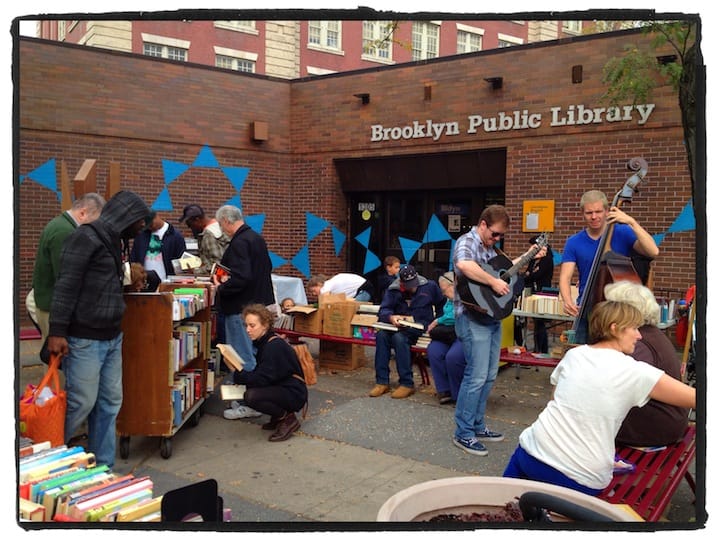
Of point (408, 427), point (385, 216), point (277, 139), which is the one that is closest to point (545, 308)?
point (408, 427)

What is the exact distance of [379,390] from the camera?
20.0 feet

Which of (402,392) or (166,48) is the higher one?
(166,48)

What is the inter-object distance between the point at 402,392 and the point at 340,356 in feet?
4.51

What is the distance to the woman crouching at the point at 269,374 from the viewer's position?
480 centimetres

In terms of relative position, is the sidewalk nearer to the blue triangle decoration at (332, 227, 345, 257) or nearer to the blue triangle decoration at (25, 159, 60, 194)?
the blue triangle decoration at (25, 159, 60, 194)

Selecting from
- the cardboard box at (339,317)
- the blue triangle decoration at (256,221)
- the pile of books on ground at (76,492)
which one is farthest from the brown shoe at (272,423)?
the blue triangle decoration at (256,221)

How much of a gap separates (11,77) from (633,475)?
3386 millimetres

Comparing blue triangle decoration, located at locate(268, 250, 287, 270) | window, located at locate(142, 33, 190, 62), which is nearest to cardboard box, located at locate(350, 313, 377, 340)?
window, located at locate(142, 33, 190, 62)

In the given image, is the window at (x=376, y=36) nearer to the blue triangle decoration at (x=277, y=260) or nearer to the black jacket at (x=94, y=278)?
the black jacket at (x=94, y=278)

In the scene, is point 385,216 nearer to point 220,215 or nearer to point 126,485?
point 220,215

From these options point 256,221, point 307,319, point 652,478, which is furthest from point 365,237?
point 652,478

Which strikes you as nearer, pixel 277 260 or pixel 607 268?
pixel 607 268

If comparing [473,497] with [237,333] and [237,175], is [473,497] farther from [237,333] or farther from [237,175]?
[237,175]

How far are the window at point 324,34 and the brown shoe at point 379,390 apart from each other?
3.09 metres
